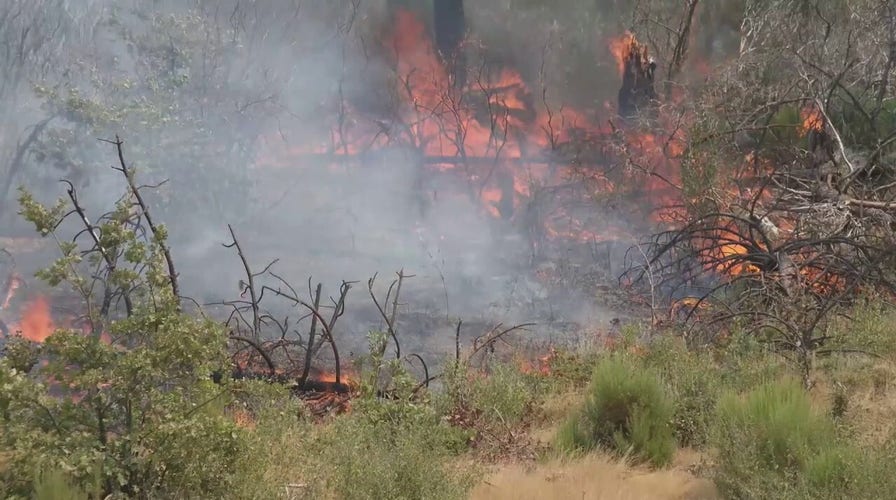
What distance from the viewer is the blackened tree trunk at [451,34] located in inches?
664

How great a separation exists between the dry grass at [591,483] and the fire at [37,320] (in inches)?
290

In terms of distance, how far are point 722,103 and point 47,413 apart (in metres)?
9.55

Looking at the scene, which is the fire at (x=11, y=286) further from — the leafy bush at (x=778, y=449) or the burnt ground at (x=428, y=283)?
the leafy bush at (x=778, y=449)

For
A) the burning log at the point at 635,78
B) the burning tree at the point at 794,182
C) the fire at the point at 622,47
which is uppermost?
the fire at the point at 622,47

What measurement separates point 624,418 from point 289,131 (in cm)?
1280

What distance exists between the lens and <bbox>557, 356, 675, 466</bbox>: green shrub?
4.22 metres

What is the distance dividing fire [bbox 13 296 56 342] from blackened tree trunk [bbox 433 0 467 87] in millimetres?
10038

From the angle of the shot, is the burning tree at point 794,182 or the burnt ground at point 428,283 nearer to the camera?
the burning tree at point 794,182

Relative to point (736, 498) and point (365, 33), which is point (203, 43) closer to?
point (365, 33)

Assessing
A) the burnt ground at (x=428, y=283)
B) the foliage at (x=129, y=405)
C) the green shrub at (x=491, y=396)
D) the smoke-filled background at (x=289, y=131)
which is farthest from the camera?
the smoke-filled background at (x=289, y=131)

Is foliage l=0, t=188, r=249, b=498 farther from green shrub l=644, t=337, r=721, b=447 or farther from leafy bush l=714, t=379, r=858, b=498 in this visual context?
green shrub l=644, t=337, r=721, b=447

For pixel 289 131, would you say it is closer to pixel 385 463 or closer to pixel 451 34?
Result: pixel 451 34

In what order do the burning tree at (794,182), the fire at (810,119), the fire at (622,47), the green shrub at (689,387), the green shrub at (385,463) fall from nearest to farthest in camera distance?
1. the green shrub at (385,463)
2. the green shrub at (689,387)
3. the burning tree at (794,182)
4. the fire at (810,119)
5. the fire at (622,47)

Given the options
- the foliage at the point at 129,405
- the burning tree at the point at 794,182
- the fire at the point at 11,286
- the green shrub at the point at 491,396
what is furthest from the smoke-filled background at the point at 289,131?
the foliage at the point at 129,405
